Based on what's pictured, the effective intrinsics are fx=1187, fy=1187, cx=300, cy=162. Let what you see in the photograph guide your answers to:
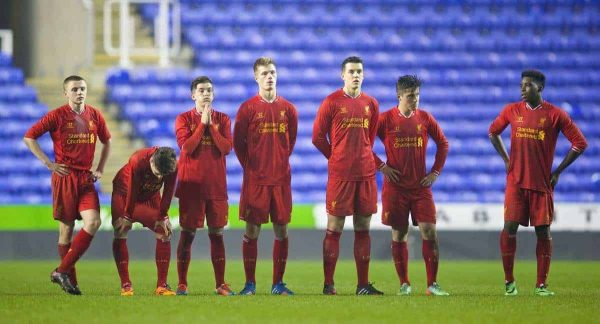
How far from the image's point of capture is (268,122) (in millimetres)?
9891

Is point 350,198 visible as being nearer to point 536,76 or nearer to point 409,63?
point 536,76

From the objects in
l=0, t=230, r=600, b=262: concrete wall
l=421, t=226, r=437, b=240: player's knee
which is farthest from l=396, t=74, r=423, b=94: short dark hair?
l=0, t=230, r=600, b=262: concrete wall

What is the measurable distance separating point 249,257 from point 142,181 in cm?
110

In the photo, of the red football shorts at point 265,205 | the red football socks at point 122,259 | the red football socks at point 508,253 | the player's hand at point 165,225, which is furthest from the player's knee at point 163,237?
the red football socks at point 508,253

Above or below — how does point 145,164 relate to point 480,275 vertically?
above

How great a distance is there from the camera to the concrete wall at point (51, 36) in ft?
64.7

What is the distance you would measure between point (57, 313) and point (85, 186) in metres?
1.96

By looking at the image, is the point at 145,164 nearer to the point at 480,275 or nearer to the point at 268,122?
the point at 268,122

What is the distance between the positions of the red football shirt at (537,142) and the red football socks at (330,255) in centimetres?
157

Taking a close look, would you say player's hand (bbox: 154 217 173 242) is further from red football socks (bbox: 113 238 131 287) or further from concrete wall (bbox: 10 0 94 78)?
concrete wall (bbox: 10 0 94 78)

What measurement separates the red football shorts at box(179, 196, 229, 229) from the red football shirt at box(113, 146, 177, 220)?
0.21m

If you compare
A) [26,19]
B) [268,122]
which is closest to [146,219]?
[268,122]

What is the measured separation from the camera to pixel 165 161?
9.21 meters

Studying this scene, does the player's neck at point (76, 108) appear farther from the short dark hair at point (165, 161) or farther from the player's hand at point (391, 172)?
the player's hand at point (391, 172)
